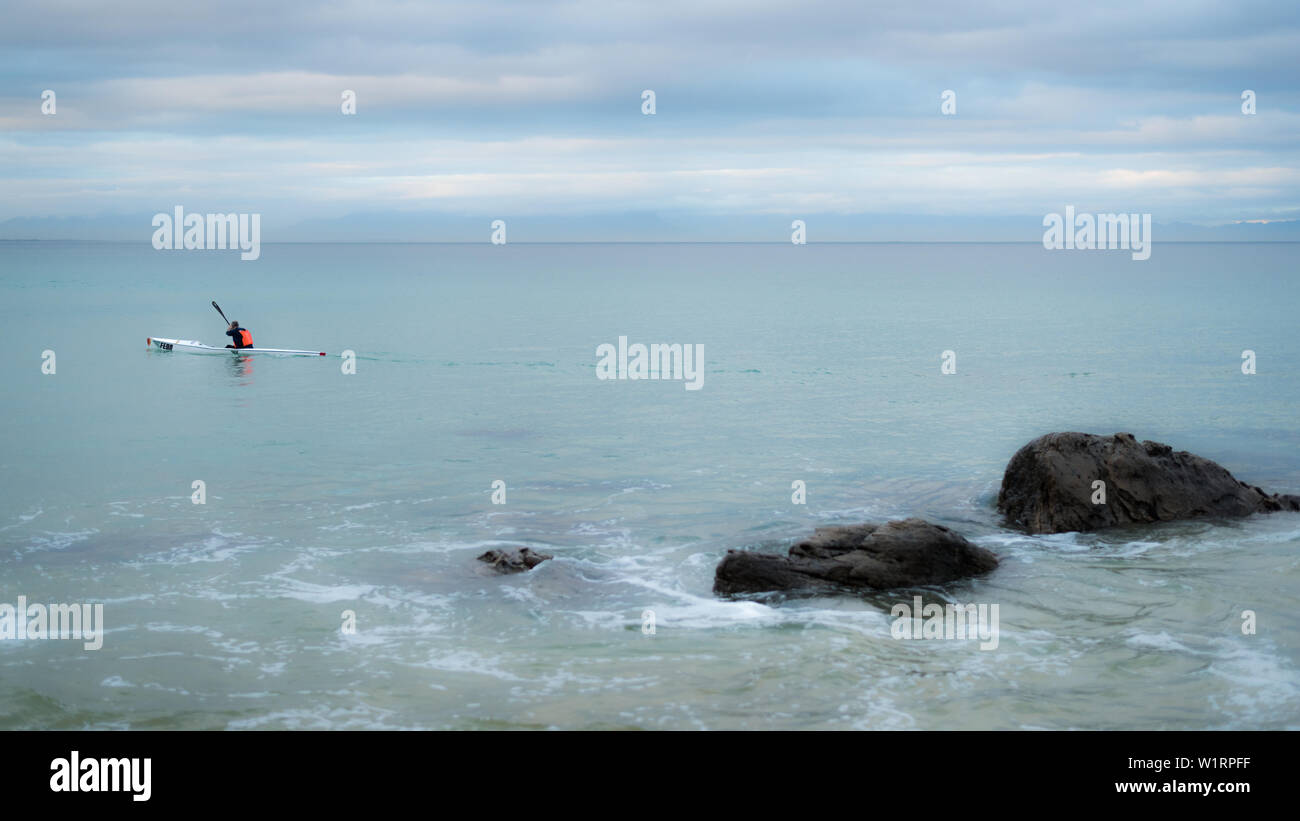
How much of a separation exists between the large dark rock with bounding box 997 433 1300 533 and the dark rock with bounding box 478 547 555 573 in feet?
31.5

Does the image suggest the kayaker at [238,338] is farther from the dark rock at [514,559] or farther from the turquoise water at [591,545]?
the dark rock at [514,559]

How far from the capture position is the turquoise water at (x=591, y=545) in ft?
46.2

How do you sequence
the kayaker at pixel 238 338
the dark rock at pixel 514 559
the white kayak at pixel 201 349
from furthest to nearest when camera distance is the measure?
the white kayak at pixel 201 349
the kayaker at pixel 238 338
the dark rock at pixel 514 559

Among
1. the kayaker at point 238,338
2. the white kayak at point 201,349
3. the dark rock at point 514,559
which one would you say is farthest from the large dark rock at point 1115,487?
the kayaker at point 238,338

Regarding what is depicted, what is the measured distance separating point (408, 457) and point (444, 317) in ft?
191

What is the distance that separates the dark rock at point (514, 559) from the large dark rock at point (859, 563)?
3.34 meters

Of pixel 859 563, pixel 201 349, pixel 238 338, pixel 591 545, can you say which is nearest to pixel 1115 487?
pixel 859 563

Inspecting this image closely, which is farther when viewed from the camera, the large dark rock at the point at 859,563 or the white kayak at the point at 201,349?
the white kayak at the point at 201,349

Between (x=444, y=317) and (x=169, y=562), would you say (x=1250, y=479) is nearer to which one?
(x=169, y=562)

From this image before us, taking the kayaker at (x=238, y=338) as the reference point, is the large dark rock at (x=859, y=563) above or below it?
below

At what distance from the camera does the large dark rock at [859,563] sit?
17641 mm

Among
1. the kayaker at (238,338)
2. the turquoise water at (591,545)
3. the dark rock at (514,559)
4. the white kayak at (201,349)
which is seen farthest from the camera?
the white kayak at (201,349)

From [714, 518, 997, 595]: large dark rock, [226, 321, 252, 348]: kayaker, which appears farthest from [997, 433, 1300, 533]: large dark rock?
[226, 321, 252, 348]: kayaker
